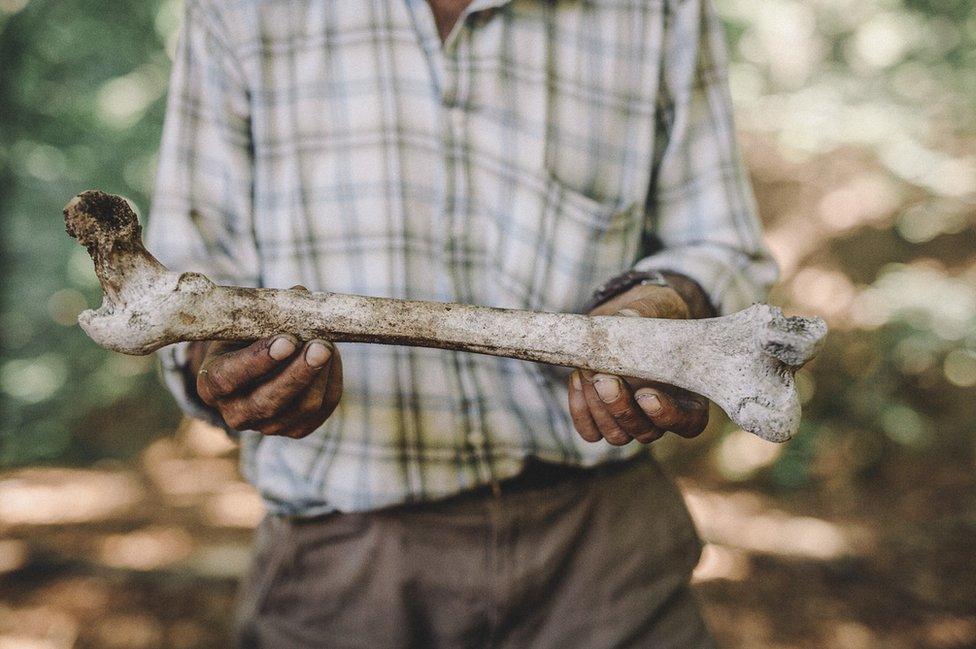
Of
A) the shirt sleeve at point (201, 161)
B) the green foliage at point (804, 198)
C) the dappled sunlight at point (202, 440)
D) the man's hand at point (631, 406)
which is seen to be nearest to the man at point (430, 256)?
the shirt sleeve at point (201, 161)

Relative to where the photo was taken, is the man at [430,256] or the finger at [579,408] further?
the man at [430,256]

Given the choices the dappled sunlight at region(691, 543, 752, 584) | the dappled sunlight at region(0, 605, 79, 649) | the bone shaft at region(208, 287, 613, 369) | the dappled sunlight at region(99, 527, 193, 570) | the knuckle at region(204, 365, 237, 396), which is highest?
the bone shaft at region(208, 287, 613, 369)

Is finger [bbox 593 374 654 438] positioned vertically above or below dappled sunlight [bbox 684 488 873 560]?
above

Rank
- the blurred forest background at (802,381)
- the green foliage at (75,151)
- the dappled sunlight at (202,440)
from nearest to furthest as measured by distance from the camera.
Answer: the blurred forest background at (802,381)
the dappled sunlight at (202,440)
the green foliage at (75,151)

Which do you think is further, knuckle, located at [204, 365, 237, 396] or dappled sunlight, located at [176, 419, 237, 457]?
dappled sunlight, located at [176, 419, 237, 457]

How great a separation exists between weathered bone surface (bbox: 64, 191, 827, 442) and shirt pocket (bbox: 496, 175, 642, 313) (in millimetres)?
319

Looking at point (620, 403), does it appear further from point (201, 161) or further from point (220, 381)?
point (201, 161)

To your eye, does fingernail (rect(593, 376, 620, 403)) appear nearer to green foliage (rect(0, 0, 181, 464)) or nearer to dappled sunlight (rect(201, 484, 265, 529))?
dappled sunlight (rect(201, 484, 265, 529))

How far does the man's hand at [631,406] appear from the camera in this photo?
1.00 meters

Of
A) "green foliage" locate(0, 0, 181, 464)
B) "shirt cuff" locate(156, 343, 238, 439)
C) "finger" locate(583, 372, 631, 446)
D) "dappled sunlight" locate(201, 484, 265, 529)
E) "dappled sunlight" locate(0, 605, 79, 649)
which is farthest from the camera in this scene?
"green foliage" locate(0, 0, 181, 464)

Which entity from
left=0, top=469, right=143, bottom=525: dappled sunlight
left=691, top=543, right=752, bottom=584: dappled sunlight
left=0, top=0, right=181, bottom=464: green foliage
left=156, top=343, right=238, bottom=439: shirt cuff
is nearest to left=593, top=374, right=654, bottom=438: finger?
left=156, top=343, right=238, bottom=439: shirt cuff

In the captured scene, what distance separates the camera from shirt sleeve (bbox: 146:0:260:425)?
125 cm

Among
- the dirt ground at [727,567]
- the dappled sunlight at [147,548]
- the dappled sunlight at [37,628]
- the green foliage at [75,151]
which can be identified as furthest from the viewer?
the green foliage at [75,151]

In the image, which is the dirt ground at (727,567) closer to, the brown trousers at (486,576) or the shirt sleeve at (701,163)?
the brown trousers at (486,576)
